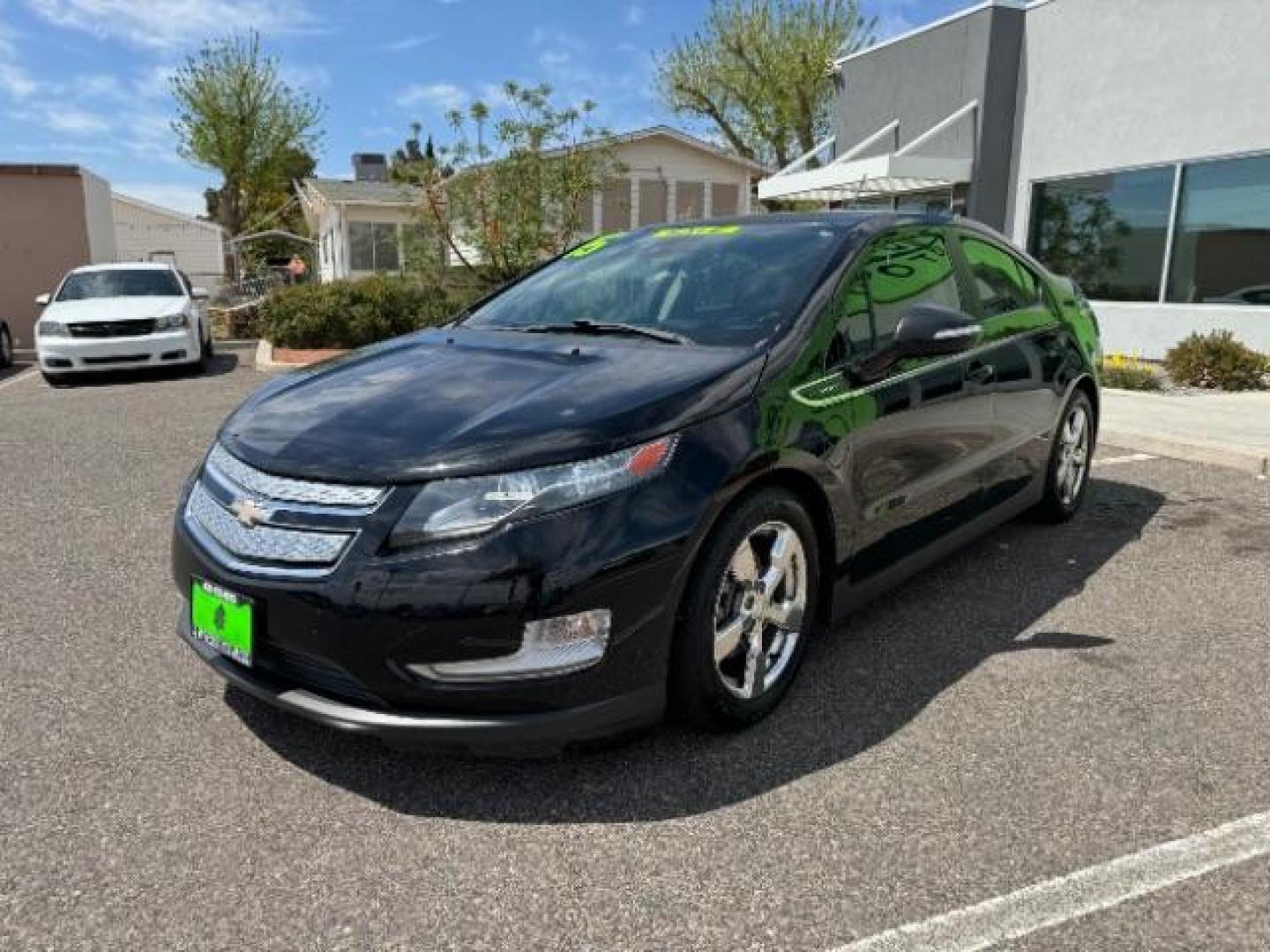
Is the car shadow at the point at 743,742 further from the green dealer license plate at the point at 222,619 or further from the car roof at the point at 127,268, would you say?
the car roof at the point at 127,268

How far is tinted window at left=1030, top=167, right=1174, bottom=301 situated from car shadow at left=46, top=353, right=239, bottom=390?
11709 mm

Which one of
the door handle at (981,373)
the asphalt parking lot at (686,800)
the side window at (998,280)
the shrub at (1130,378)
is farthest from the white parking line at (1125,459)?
the shrub at (1130,378)

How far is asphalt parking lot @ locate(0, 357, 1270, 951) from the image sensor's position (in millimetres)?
2141

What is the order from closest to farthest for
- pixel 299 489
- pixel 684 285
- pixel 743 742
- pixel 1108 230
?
pixel 299 489
pixel 743 742
pixel 684 285
pixel 1108 230

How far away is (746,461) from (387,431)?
39.3 inches

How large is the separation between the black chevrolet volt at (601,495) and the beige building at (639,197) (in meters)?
23.2

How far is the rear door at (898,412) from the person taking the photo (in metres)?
3.21

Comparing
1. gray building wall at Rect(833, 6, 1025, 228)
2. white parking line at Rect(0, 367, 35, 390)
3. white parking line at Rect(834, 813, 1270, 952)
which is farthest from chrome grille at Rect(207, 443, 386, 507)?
gray building wall at Rect(833, 6, 1025, 228)

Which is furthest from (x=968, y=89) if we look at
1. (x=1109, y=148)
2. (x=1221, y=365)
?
(x=1221, y=365)

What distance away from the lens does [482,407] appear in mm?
2740

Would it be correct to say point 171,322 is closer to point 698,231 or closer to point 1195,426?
point 698,231

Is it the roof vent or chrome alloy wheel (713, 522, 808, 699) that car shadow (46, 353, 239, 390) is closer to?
chrome alloy wheel (713, 522, 808, 699)

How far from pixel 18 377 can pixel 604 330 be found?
12.9 meters

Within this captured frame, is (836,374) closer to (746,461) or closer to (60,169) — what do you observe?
(746,461)
